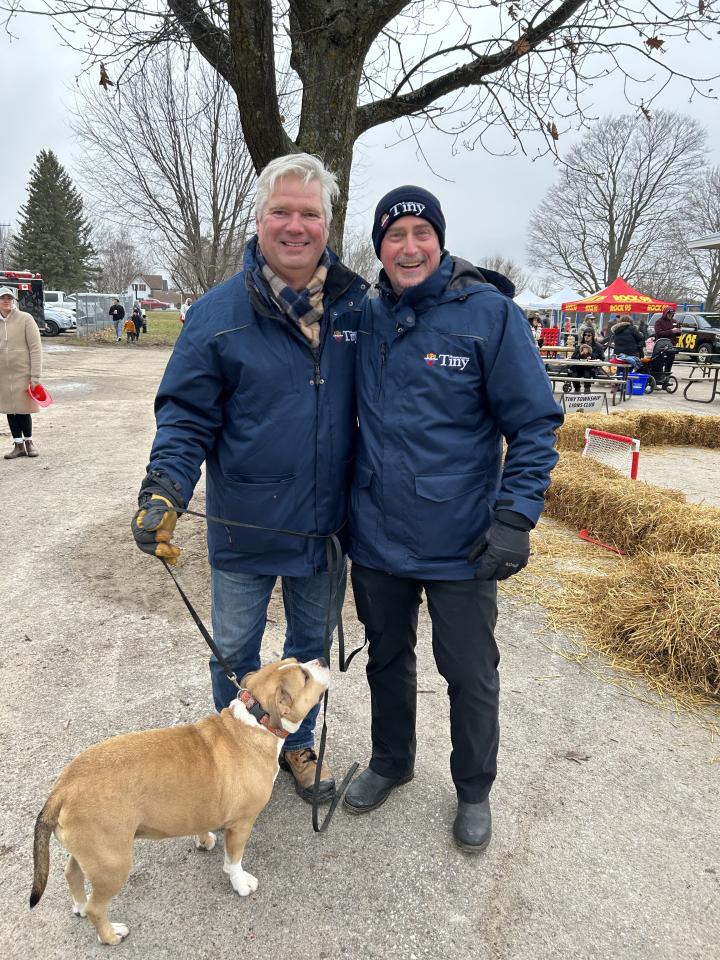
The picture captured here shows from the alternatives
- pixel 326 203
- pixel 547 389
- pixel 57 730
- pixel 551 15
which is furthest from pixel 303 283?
pixel 551 15

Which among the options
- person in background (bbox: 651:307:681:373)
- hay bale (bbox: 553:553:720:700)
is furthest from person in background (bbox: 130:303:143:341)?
hay bale (bbox: 553:553:720:700)

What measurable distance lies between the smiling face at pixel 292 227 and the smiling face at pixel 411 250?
0.26 meters

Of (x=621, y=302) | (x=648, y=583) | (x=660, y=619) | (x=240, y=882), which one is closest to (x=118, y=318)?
(x=621, y=302)

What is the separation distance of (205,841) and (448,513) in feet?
4.98

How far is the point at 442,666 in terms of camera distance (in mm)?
2338

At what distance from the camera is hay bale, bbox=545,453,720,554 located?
465 cm

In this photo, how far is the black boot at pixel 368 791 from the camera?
2516mm

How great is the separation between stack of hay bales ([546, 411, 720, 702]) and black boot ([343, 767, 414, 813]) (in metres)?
1.73

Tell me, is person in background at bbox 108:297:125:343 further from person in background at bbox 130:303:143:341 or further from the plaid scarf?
the plaid scarf

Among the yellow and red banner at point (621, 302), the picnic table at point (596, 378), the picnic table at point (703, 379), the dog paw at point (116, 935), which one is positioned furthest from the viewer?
the yellow and red banner at point (621, 302)

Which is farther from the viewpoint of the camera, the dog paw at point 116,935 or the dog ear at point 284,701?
the dog ear at point 284,701

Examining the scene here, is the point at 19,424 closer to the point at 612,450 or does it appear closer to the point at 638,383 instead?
the point at 612,450

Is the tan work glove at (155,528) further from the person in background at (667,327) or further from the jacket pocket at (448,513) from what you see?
the person in background at (667,327)

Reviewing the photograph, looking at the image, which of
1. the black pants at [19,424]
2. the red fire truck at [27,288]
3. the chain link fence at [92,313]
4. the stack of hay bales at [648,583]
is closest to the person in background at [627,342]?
the stack of hay bales at [648,583]
